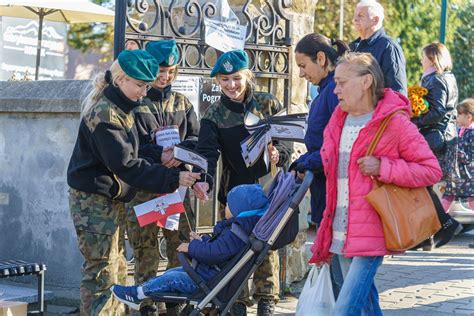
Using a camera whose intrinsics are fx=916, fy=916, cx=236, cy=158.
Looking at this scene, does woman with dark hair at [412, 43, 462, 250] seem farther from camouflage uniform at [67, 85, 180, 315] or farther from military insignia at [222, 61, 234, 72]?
camouflage uniform at [67, 85, 180, 315]

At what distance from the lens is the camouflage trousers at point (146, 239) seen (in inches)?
244

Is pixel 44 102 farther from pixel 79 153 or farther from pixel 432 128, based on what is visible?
pixel 432 128

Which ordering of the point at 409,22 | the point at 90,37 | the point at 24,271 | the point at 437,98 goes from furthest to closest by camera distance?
the point at 409,22
the point at 90,37
the point at 437,98
the point at 24,271

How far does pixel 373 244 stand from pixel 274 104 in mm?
2077

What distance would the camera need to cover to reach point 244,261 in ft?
16.7

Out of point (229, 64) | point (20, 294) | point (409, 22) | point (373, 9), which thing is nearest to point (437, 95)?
point (373, 9)

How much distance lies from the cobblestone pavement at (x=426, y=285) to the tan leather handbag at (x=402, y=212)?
2.27 m

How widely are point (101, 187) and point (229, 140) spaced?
4.04ft

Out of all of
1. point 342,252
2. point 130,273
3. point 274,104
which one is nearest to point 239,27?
point 274,104

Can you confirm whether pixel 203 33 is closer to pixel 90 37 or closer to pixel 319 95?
pixel 319 95

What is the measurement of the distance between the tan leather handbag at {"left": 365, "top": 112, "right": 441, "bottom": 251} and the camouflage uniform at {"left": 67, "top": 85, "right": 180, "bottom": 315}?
145cm

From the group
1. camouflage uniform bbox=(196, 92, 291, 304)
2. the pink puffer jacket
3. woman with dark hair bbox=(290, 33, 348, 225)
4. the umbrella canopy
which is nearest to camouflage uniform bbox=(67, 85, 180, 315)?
camouflage uniform bbox=(196, 92, 291, 304)

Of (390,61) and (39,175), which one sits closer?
(390,61)

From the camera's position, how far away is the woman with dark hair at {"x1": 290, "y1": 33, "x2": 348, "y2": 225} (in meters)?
5.49
